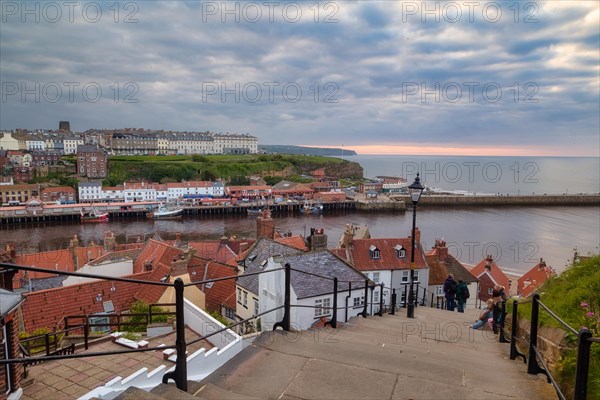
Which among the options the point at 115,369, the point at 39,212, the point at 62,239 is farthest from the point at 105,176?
the point at 115,369

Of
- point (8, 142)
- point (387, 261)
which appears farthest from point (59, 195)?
point (387, 261)

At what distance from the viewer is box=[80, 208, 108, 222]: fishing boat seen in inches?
2840

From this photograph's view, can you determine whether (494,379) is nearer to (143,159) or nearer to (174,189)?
(174,189)

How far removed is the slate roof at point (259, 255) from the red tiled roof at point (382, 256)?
527 centimetres

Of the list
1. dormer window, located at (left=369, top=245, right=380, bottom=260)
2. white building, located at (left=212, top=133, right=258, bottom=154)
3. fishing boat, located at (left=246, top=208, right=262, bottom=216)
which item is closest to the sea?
fishing boat, located at (left=246, top=208, right=262, bottom=216)

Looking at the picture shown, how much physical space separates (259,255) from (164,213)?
60334 mm

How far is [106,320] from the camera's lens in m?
14.7

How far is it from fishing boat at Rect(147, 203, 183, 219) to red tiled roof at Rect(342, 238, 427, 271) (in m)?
59.2

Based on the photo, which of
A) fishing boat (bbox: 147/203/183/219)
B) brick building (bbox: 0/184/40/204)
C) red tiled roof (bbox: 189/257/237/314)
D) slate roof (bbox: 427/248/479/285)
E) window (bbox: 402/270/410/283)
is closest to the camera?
red tiled roof (bbox: 189/257/237/314)

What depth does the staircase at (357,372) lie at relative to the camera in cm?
341

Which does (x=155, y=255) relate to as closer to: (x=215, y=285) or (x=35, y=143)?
(x=215, y=285)

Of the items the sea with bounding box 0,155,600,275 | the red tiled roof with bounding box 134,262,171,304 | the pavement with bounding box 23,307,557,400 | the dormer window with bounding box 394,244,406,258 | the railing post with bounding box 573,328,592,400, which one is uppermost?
the railing post with bounding box 573,328,592,400

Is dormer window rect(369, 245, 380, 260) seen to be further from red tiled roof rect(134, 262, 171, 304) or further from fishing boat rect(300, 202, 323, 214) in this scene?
fishing boat rect(300, 202, 323, 214)

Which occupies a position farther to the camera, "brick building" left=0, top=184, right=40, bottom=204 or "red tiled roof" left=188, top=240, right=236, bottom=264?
"brick building" left=0, top=184, right=40, bottom=204
